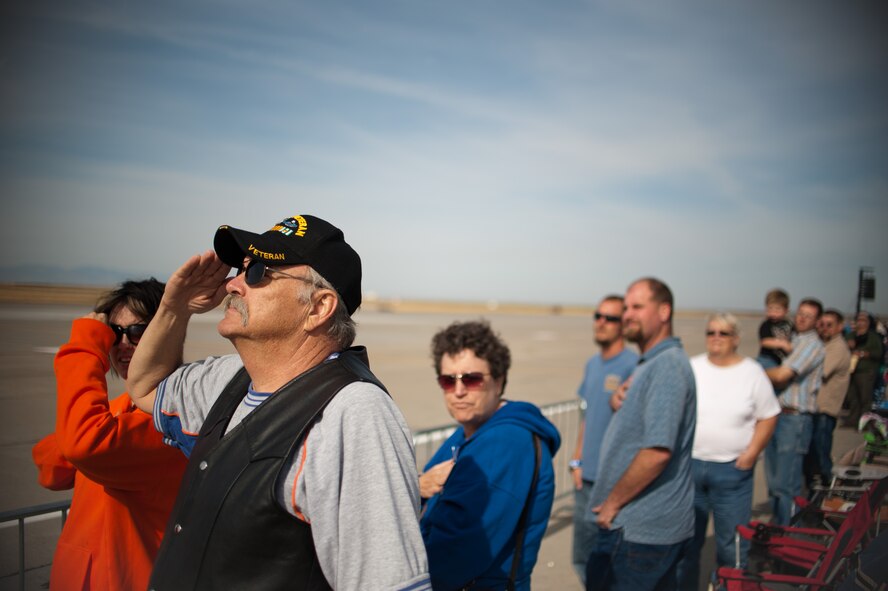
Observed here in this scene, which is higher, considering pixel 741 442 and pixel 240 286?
pixel 240 286

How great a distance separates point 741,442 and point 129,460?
13.5 feet

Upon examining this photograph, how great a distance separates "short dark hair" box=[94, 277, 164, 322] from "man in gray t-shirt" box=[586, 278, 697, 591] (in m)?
2.41

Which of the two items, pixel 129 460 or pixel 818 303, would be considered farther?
pixel 818 303

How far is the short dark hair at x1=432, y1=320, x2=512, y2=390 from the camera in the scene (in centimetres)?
282

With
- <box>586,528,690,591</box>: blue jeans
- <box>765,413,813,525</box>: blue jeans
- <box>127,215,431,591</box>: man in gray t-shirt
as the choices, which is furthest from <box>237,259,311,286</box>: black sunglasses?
<box>765,413,813,525</box>: blue jeans

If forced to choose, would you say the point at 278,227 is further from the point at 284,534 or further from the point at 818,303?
the point at 818,303

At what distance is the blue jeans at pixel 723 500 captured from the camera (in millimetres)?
4328

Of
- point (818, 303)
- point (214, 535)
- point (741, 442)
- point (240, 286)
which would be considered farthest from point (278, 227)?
point (818, 303)

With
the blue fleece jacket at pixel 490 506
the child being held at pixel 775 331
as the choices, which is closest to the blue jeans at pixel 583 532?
the blue fleece jacket at pixel 490 506

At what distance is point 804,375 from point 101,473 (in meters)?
6.55

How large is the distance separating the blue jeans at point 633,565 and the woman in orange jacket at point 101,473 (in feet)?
7.12

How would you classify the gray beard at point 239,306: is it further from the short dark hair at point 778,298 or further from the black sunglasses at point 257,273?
the short dark hair at point 778,298

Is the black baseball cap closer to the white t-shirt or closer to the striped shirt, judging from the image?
the white t-shirt

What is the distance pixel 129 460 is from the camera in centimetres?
204
